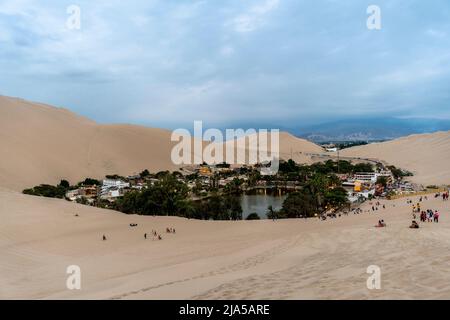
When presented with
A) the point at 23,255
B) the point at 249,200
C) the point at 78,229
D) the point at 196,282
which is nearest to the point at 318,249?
the point at 196,282

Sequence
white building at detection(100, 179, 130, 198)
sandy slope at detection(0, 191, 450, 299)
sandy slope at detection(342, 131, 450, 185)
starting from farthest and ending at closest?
sandy slope at detection(342, 131, 450, 185)
white building at detection(100, 179, 130, 198)
sandy slope at detection(0, 191, 450, 299)

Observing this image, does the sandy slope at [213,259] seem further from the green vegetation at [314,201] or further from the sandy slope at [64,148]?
the sandy slope at [64,148]

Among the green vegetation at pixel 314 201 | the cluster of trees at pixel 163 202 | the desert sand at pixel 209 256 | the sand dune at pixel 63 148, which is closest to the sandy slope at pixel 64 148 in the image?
the sand dune at pixel 63 148

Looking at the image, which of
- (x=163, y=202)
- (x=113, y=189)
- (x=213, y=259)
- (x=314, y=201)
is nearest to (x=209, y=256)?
(x=213, y=259)

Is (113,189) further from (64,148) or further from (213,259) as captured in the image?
(213,259)

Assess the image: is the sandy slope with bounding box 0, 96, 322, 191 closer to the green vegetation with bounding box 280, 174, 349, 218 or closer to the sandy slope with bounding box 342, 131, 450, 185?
the green vegetation with bounding box 280, 174, 349, 218

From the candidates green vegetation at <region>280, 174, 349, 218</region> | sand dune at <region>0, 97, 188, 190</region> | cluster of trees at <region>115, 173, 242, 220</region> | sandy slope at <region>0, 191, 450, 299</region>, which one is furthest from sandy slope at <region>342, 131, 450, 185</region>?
sand dune at <region>0, 97, 188, 190</region>
